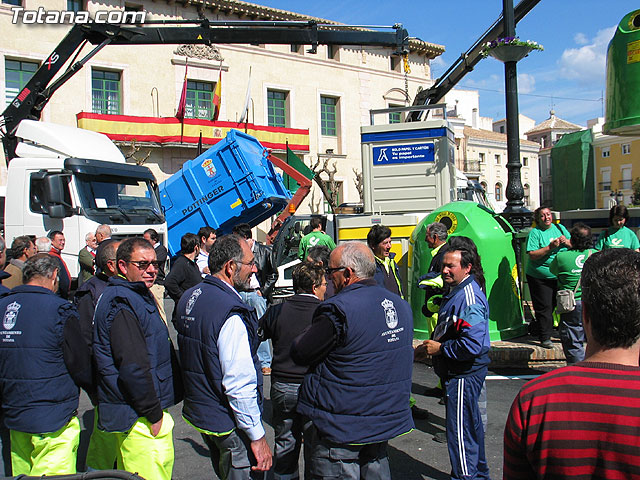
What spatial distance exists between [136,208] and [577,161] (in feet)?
70.6

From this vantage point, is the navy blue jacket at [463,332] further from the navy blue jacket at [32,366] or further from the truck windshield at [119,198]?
the truck windshield at [119,198]

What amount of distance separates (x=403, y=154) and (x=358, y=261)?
23.8 feet

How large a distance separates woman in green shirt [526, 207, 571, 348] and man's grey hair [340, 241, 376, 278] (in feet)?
13.7

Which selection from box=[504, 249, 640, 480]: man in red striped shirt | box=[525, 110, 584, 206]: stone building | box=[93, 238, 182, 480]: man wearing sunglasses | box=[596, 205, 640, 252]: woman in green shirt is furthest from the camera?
box=[525, 110, 584, 206]: stone building

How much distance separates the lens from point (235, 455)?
3070 millimetres

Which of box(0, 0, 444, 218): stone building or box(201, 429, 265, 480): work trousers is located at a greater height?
box(0, 0, 444, 218): stone building

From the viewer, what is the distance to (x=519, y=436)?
5.22 feet

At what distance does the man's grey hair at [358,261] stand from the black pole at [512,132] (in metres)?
6.34

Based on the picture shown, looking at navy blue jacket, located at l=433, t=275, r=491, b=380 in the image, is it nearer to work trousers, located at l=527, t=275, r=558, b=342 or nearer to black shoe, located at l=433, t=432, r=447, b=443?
black shoe, located at l=433, t=432, r=447, b=443

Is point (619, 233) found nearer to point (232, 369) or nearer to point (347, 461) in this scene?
point (347, 461)

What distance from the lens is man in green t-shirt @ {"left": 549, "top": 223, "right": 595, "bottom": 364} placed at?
18.5ft

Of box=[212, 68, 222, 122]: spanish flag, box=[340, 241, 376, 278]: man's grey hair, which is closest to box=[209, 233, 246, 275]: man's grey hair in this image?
box=[340, 241, 376, 278]: man's grey hair

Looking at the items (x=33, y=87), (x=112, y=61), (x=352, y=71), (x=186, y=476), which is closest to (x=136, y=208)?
(x=33, y=87)

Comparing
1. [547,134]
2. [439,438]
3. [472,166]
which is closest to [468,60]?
[439,438]
